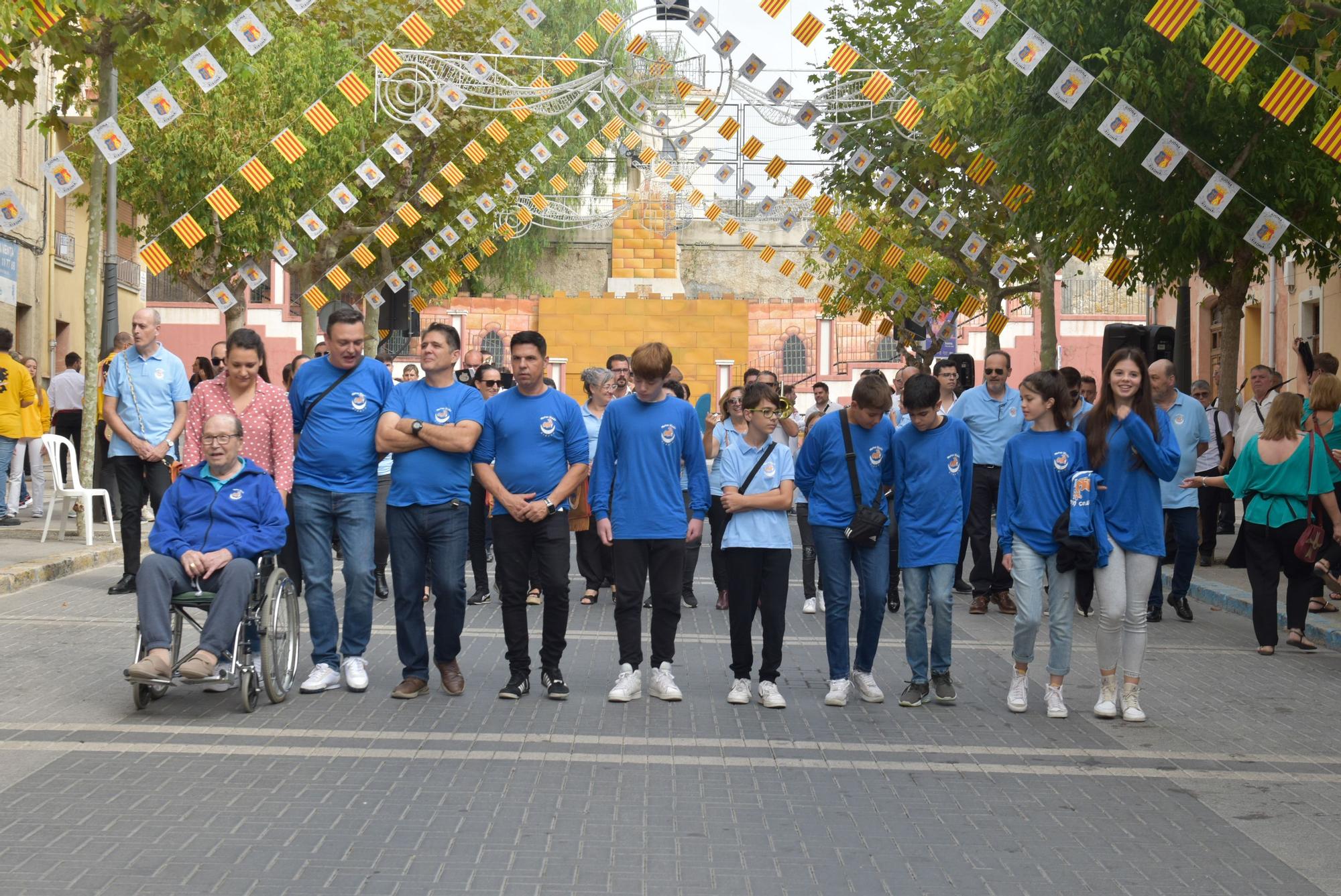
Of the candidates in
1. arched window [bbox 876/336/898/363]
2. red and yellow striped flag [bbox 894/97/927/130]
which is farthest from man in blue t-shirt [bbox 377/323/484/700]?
arched window [bbox 876/336/898/363]

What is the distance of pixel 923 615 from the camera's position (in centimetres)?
921

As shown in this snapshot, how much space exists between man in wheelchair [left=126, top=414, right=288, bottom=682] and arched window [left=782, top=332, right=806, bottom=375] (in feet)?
152

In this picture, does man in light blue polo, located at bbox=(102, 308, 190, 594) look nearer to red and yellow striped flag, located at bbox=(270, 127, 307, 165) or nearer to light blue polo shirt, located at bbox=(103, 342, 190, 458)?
light blue polo shirt, located at bbox=(103, 342, 190, 458)

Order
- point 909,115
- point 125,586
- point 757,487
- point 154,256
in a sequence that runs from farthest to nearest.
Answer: point 909,115
point 154,256
point 125,586
point 757,487

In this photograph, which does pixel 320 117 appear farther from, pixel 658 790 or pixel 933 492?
pixel 658 790

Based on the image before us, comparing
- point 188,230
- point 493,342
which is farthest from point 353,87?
point 493,342

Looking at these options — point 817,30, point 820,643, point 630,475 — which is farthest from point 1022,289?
point 630,475

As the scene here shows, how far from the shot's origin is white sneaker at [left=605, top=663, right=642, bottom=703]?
8.98 metres

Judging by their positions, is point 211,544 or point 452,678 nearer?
point 211,544

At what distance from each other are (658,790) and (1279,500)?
20.6ft

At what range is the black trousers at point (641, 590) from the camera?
9.09 m

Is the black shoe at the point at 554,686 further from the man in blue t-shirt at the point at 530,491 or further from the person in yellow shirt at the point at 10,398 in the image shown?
the person in yellow shirt at the point at 10,398

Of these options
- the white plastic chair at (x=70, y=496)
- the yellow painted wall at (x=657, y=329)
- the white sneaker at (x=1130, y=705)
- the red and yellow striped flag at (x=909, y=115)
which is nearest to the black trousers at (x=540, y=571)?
the white sneaker at (x=1130, y=705)

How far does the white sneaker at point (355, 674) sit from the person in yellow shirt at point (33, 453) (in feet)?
35.3
